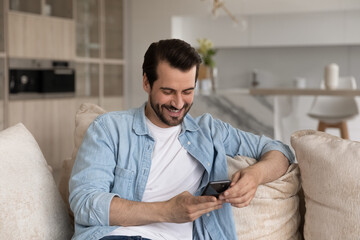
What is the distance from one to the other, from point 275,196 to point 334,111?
329 cm

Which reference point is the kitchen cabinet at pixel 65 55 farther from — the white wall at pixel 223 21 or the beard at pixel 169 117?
the beard at pixel 169 117

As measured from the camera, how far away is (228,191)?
1581 millimetres

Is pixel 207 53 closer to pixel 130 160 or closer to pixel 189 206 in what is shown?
pixel 130 160

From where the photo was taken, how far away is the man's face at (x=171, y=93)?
1.78m

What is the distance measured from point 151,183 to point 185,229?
8.0 inches

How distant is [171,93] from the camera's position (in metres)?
1.80

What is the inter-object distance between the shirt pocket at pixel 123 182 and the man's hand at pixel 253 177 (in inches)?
14.0

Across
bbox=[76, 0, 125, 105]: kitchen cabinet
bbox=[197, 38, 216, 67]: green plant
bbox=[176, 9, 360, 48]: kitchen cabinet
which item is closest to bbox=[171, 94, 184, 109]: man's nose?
bbox=[197, 38, 216, 67]: green plant

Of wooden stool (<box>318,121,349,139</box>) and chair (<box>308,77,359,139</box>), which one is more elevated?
chair (<box>308,77,359,139</box>)

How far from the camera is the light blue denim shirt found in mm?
1609

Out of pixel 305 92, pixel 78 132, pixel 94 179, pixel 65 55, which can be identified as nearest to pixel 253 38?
pixel 65 55

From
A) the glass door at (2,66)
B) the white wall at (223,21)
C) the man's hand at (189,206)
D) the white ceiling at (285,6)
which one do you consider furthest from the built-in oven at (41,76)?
the man's hand at (189,206)

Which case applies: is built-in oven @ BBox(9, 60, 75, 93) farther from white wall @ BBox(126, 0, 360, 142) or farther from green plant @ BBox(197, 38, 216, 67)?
green plant @ BBox(197, 38, 216, 67)

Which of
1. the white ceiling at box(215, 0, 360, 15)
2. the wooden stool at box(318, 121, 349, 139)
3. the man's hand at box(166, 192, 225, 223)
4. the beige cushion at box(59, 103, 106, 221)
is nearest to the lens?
the man's hand at box(166, 192, 225, 223)
